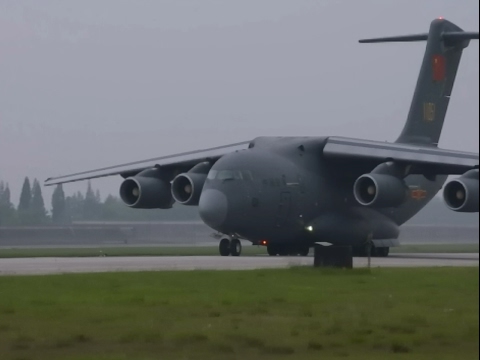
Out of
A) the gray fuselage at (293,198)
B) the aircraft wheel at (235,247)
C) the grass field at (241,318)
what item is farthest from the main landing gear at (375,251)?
the grass field at (241,318)

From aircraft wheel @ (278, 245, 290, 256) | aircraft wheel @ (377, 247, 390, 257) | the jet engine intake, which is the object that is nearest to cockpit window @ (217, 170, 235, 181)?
the jet engine intake

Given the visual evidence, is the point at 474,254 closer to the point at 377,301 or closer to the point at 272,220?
the point at 377,301

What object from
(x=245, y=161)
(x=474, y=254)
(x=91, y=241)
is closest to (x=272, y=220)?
(x=245, y=161)

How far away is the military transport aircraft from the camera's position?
94.0 ft

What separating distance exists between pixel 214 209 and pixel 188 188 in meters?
3.15

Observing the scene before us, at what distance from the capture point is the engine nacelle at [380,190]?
90.9 feet

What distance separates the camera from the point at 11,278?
1709cm

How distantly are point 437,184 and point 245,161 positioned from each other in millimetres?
5696

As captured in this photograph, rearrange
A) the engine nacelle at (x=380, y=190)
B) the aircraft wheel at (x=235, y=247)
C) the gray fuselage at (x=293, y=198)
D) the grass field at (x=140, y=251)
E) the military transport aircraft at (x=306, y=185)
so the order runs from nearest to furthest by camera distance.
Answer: the engine nacelle at (x=380, y=190) < the military transport aircraft at (x=306, y=185) < the gray fuselage at (x=293, y=198) < the aircraft wheel at (x=235, y=247) < the grass field at (x=140, y=251)

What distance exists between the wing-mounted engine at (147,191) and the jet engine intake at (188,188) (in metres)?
0.91

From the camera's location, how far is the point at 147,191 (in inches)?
1265

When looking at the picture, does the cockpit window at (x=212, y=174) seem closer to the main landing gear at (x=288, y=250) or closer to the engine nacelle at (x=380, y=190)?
the main landing gear at (x=288, y=250)

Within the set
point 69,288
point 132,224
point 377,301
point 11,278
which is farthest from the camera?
point 132,224

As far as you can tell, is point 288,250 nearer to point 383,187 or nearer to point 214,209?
point 214,209
